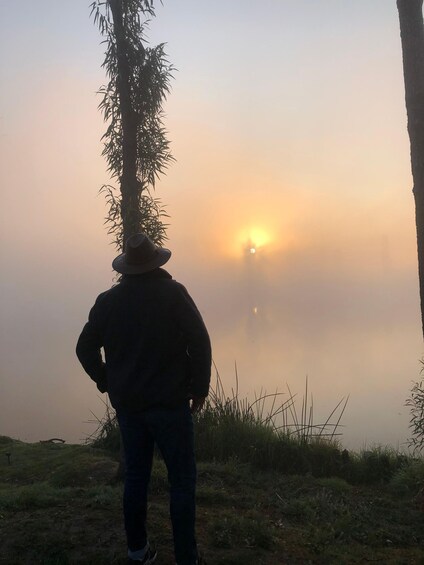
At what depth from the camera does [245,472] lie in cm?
586

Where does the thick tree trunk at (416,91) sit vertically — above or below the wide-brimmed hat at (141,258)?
above

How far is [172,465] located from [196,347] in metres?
0.65

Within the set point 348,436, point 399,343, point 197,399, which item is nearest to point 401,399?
point 348,436

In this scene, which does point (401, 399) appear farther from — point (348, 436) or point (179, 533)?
point (179, 533)

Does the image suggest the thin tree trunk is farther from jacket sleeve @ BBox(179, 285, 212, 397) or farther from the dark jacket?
jacket sleeve @ BBox(179, 285, 212, 397)


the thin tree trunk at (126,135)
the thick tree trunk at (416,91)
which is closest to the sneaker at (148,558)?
the thick tree trunk at (416,91)

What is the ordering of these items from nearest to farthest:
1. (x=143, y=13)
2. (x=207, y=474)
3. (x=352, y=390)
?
(x=207, y=474) → (x=143, y=13) → (x=352, y=390)

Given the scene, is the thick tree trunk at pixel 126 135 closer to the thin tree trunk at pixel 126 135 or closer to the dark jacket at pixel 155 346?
the thin tree trunk at pixel 126 135

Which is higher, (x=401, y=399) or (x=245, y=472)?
(x=401, y=399)

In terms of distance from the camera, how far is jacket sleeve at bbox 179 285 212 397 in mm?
3074

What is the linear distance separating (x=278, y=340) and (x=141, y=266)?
29.3 m

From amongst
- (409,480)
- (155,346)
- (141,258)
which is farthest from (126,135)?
(409,480)

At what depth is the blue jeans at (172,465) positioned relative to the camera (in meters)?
3.01

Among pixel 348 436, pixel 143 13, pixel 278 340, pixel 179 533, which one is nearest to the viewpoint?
pixel 179 533
